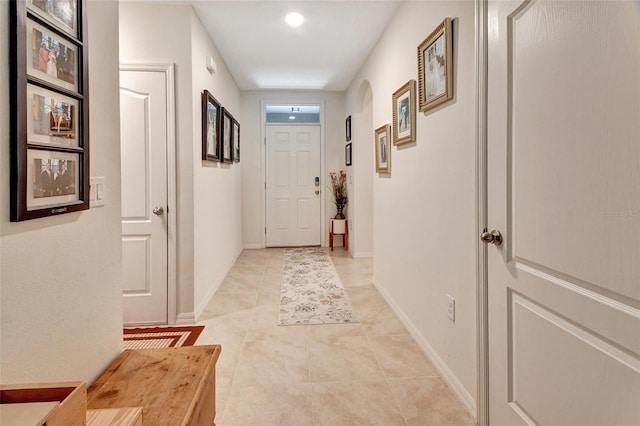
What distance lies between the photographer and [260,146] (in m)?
5.48

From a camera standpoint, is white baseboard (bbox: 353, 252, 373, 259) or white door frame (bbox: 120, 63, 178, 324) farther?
white baseboard (bbox: 353, 252, 373, 259)

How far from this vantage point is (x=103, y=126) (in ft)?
3.63

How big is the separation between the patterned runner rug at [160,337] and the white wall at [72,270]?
51.5 inches

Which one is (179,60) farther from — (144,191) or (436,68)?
(436,68)

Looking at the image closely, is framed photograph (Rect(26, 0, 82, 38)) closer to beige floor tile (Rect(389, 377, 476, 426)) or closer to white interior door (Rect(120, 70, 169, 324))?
white interior door (Rect(120, 70, 169, 324))

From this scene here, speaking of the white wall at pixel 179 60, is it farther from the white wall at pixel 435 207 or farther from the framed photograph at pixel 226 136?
the white wall at pixel 435 207

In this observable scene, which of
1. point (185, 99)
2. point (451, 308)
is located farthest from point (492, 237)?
point (185, 99)

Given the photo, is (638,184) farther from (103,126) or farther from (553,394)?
(103,126)

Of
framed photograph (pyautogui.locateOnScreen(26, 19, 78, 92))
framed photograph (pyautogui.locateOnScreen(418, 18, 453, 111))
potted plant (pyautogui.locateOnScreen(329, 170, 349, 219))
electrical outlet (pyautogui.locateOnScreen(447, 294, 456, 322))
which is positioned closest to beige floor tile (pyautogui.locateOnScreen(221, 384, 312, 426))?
electrical outlet (pyautogui.locateOnScreen(447, 294, 456, 322))

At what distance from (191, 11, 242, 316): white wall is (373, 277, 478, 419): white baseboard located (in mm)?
1642

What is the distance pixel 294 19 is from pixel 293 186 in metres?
2.93

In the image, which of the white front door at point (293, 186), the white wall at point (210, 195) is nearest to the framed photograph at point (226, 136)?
the white wall at point (210, 195)

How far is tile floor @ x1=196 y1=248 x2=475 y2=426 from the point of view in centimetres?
164

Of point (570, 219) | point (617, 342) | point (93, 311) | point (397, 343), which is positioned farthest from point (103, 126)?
point (397, 343)
